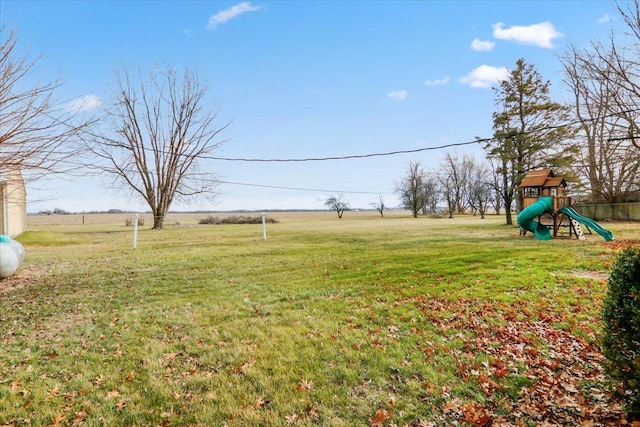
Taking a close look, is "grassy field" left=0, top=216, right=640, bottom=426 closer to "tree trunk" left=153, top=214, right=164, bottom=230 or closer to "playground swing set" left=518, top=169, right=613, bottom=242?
"playground swing set" left=518, top=169, right=613, bottom=242

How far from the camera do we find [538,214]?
53.3 feet

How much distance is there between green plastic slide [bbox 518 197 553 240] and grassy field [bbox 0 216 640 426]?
25.4 ft

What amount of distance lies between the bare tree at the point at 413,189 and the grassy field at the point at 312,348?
48088mm

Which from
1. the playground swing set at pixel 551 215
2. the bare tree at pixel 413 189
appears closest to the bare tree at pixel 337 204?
the bare tree at pixel 413 189

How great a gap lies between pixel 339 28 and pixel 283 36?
2221 millimetres

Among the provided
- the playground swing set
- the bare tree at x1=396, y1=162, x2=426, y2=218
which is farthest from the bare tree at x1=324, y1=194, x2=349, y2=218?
the playground swing set

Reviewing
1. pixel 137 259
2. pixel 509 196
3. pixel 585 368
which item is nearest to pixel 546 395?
pixel 585 368

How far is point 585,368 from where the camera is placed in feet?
12.1

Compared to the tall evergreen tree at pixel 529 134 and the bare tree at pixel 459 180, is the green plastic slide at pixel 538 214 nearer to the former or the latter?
the tall evergreen tree at pixel 529 134

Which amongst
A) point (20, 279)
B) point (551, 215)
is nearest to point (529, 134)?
point (551, 215)

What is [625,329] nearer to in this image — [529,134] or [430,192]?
[529,134]

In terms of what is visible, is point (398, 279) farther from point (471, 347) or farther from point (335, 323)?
point (471, 347)

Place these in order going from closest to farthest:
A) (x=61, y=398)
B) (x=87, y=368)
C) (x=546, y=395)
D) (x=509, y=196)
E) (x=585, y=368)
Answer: (x=546, y=395)
(x=61, y=398)
(x=585, y=368)
(x=87, y=368)
(x=509, y=196)

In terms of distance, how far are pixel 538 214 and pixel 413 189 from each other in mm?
40449
